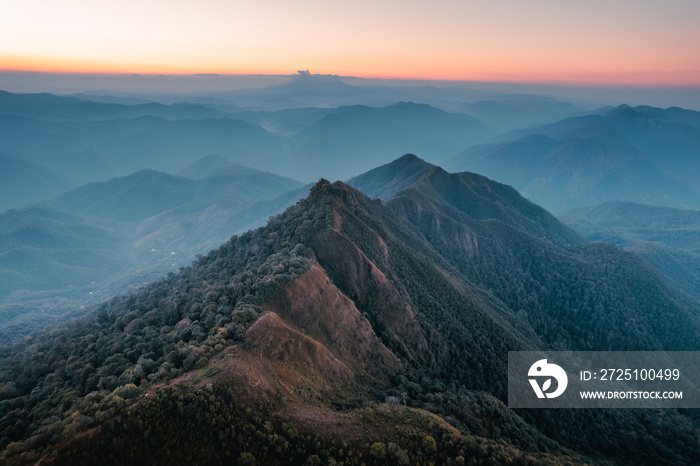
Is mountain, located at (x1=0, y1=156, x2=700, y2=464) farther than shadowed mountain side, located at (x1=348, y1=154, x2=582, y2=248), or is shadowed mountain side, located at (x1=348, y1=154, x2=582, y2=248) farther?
shadowed mountain side, located at (x1=348, y1=154, x2=582, y2=248)

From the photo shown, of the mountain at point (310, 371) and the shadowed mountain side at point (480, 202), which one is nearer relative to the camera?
the mountain at point (310, 371)

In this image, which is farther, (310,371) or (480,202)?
(480,202)

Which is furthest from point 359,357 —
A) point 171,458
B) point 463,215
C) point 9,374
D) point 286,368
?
point 463,215

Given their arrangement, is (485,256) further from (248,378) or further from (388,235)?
(248,378)

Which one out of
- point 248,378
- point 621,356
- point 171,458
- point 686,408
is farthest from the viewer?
point 621,356

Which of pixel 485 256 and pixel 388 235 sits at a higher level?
pixel 388 235

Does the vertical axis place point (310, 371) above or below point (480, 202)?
above

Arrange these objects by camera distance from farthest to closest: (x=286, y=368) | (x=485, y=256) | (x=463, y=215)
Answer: (x=463, y=215) < (x=485, y=256) < (x=286, y=368)

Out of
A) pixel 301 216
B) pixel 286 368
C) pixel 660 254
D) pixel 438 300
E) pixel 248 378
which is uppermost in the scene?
pixel 301 216
